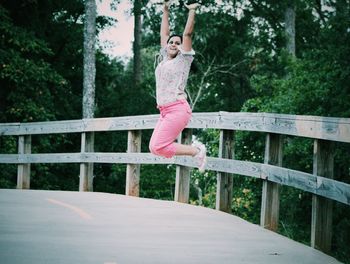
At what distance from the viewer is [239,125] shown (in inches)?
366

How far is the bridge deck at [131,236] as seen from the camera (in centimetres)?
618

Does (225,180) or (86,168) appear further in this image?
(86,168)

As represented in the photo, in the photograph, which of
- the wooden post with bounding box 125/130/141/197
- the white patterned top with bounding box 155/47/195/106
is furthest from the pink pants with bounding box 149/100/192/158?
the wooden post with bounding box 125/130/141/197

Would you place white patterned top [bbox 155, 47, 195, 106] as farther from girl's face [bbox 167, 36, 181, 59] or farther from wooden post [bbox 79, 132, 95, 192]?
wooden post [bbox 79, 132, 95, 192]

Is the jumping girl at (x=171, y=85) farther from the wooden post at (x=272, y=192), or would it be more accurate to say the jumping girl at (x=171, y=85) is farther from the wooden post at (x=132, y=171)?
the wooden post at (x=132, y=171)

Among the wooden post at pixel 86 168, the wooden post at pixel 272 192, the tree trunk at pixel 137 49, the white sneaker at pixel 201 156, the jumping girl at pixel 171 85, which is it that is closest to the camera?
the wooden post at pixel 272 192

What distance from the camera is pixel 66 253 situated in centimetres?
616

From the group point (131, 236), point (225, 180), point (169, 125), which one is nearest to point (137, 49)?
point (225, 180)

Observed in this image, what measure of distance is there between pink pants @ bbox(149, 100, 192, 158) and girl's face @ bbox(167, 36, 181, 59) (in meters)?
0.56

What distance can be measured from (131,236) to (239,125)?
2552 millimetres

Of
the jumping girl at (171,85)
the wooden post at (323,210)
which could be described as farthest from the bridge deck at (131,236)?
the jumping girl at (171,85)

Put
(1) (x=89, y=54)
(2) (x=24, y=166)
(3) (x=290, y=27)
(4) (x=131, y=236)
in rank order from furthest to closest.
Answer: (3) (x=290, y=27) → (1) (x=89, y=54) → (2) (x=24, y=166) → (4) (x=131, y=236)

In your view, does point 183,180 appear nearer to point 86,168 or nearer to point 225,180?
point 225,180

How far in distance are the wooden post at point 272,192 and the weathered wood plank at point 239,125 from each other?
18cm
